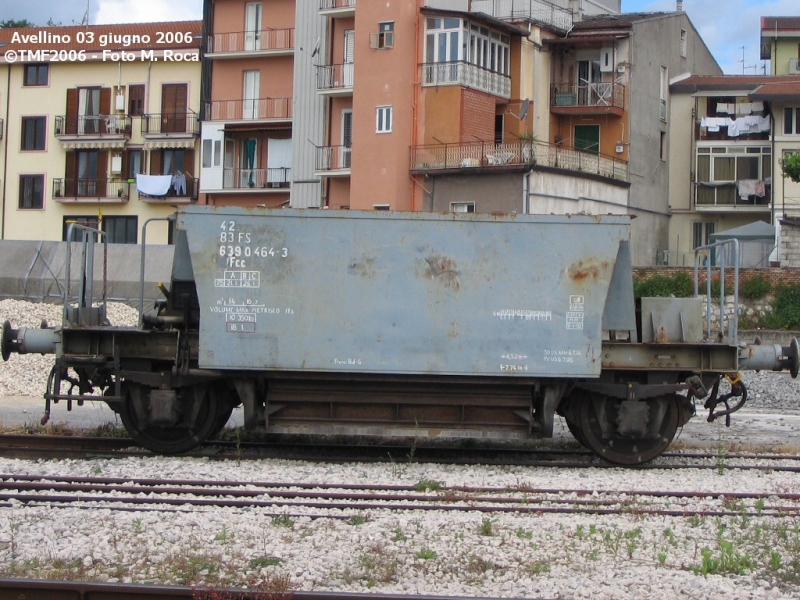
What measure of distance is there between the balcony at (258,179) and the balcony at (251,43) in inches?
215

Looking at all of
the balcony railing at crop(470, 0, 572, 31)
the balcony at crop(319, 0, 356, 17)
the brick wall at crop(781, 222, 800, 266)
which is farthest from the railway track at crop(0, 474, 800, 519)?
the balcony railing at crop(470, 0, 572, 31)

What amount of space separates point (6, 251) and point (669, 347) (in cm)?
2511

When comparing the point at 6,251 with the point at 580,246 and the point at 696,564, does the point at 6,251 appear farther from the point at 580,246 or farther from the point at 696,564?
the point at 696,564

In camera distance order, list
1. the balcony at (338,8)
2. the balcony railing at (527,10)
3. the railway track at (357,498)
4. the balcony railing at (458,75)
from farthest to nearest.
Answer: the balcony railing at (527,10) < the balcony at (338,8) < the balcony railing at (458,75) < the railway track at (357,498)

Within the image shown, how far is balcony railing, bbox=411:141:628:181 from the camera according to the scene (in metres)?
37.0

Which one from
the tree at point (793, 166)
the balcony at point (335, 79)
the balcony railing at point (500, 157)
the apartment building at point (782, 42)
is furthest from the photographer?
the apartment building at point (782, 42)

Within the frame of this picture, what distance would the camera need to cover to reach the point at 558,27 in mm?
44188

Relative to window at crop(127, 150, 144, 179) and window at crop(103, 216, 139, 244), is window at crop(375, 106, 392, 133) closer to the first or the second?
window at crop(103, 216, 139, 244)

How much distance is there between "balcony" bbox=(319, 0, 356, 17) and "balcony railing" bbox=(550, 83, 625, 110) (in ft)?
31.4

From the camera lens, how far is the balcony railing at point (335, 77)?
42688mm

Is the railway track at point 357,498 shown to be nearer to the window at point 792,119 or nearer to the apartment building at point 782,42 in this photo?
the window at point 792,119

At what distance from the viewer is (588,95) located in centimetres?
4403

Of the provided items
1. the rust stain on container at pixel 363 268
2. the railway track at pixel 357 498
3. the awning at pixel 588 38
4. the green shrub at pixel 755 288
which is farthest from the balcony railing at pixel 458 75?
the railway track at pixel 357 498

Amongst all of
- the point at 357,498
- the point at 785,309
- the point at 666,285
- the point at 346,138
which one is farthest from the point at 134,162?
the point at 357,498
